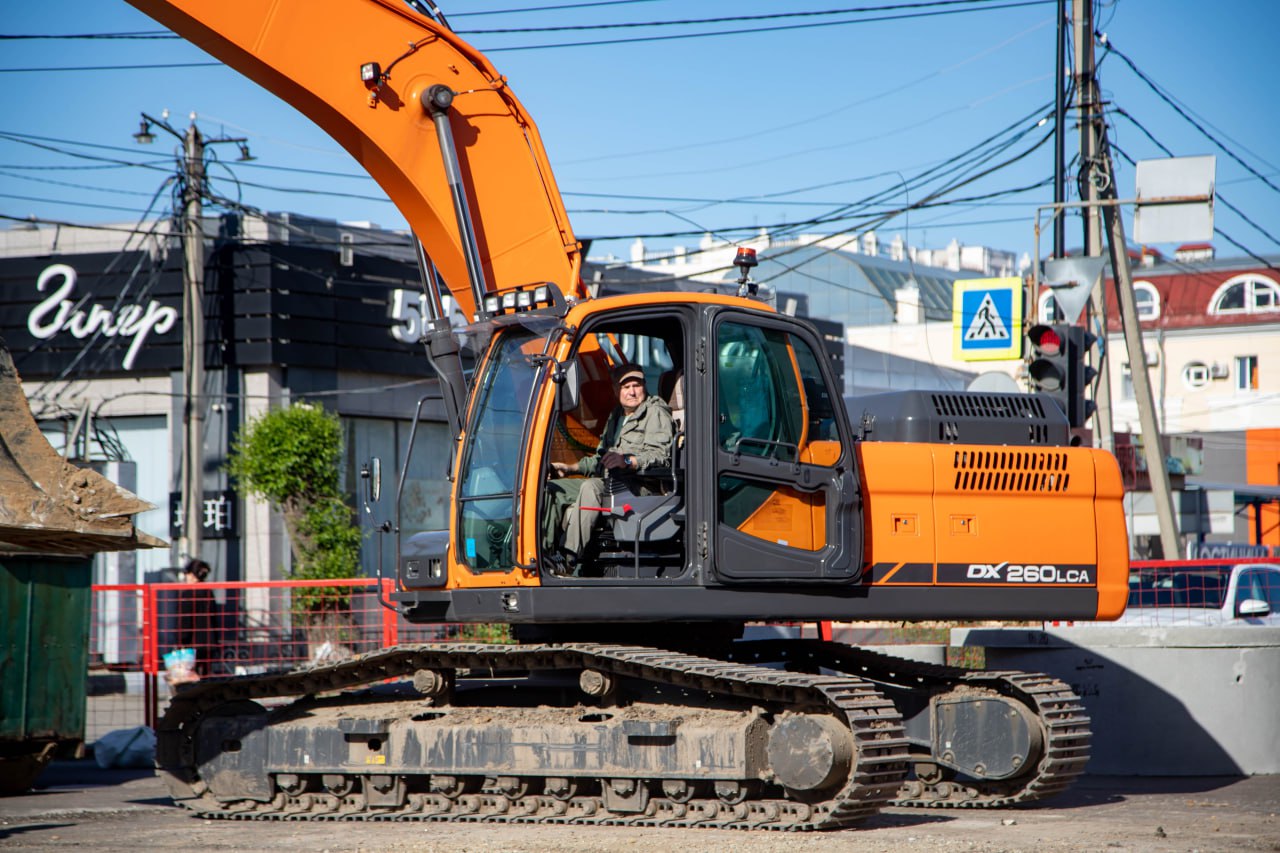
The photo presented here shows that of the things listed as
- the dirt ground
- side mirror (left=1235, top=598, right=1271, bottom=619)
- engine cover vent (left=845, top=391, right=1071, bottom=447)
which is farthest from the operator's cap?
side mirror (left=1235, top=598, right=1271, bottom=619)

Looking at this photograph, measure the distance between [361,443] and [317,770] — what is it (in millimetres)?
16490

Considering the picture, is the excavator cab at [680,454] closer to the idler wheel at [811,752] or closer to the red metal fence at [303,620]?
→ the idler wheel at [811,752]

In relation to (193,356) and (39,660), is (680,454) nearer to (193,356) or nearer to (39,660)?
(39,660)

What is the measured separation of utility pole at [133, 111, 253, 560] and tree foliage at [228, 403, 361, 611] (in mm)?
776

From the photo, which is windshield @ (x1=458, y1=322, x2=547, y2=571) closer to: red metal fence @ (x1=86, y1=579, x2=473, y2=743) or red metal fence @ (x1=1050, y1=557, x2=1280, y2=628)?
red metal fence @ (x1=86, y1=579, x2=473, y2=743)

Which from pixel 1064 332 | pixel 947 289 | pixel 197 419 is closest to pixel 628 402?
pixel 1064 332

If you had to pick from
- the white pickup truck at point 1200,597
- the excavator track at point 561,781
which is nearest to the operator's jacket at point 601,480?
the excavator track at point 561,781

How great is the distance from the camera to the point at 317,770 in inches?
386

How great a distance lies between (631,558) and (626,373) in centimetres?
109

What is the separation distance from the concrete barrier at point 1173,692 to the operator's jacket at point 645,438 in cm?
495

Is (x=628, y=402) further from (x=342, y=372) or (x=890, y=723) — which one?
(x=342, y=372)

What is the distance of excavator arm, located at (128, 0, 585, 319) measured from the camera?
953cm

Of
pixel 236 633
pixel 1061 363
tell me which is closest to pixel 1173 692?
pixel 1061 363

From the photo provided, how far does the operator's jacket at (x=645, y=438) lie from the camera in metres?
8.80
